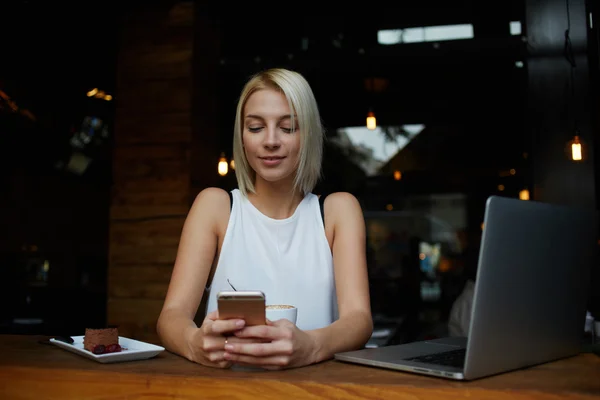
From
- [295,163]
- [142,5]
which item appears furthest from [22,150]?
[295,163]

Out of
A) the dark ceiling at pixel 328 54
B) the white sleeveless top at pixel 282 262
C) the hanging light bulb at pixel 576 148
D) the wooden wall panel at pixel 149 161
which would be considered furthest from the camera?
the dark ceiling at pixel 328 54

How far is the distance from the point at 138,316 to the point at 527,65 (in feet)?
11.4

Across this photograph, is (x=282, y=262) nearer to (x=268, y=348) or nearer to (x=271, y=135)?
(x=271, y=135)

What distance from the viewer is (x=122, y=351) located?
49.1 inches

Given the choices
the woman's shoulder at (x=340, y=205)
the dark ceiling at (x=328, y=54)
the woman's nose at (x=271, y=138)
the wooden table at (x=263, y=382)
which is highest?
the dark ceiling at (x=328, y=54)

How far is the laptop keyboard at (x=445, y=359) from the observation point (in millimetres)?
1125

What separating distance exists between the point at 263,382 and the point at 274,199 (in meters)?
0.90

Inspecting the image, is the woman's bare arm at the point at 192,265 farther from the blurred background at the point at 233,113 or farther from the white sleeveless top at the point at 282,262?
the blurred background at the point at 233,113

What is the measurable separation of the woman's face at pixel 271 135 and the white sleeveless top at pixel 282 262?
218mm

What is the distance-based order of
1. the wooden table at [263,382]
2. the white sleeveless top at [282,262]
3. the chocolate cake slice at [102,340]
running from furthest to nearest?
1. the white sleeveless top at [282,262]
2. the chocolate cake slice at [102,340]
3. the wooden table at [263,382]

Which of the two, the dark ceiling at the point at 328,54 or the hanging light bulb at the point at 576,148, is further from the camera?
the dark ceiling at the point at 328,54

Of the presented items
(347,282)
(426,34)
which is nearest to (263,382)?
(347,282)

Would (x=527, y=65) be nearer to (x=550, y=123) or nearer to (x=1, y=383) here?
(x=550, y=123)

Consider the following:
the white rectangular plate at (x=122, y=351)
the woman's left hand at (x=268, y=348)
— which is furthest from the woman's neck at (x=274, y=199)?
the woman's left hand at (x=268, y=348)
